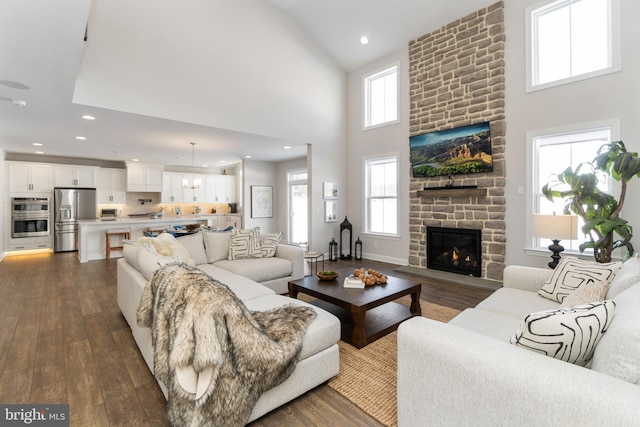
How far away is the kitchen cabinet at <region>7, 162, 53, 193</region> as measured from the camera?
273 inches

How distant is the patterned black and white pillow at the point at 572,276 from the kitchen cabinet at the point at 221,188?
8956 mm

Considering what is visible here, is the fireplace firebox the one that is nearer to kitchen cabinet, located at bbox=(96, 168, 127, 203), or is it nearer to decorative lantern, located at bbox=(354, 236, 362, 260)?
decorative lantern, located at bbox=(354, 236, 362, 260)

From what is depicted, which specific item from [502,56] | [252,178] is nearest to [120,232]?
[252,178]

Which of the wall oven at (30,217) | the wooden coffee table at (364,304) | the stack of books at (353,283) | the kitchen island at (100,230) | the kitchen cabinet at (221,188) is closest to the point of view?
the wooden coffee table at (364,304)

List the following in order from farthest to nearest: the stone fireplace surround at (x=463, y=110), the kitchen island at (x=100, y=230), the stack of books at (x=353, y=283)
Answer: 1. the kitchen island at (x=100, y=230)
2. the stone fireplace surround at (x=463, y=110)
3. the stack of books at (x=353, y=283)

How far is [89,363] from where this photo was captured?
2.28 m

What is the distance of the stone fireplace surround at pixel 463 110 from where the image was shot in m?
4.65

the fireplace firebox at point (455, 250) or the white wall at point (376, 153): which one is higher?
the white wall at point (376, 153)

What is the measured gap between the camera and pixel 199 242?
3979mm

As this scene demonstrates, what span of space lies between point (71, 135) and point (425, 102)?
21.6 ft

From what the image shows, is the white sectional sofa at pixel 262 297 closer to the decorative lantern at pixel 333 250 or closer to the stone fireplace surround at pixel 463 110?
the decorative lantern at pixel 333 250

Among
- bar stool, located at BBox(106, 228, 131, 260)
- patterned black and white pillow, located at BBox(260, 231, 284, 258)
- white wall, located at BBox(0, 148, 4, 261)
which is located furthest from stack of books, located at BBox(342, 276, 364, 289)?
white wall, located at BBox(0, 148, 4, 261)

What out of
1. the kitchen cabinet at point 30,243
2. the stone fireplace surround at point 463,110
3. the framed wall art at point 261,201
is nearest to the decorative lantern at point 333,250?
the stone fireplace surround at point 463,110

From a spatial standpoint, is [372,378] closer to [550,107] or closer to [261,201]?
[550,107]
